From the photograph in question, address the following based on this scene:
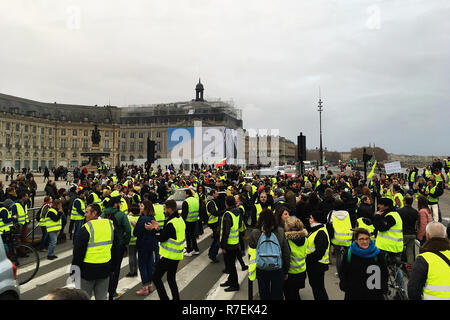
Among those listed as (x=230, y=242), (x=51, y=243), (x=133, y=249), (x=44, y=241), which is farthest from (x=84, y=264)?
(x=44, y=241)

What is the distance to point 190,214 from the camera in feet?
26.7

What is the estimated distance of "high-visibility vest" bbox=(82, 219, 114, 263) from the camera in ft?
14.3

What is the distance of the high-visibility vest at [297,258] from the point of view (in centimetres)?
452

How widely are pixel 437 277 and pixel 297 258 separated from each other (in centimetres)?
183

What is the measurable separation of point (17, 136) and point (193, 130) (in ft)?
158

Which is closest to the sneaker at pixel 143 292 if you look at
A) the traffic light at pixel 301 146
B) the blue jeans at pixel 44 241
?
the blue jeans at pixel 44 241

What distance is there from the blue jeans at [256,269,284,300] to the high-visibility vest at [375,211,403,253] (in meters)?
2.44

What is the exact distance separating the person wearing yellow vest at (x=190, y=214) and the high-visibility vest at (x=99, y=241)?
3350mm

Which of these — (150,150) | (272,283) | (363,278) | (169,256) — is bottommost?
(272,283)

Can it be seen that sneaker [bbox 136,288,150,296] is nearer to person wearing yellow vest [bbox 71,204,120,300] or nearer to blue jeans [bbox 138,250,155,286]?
blue jeans [bbox 138,250,155,286]

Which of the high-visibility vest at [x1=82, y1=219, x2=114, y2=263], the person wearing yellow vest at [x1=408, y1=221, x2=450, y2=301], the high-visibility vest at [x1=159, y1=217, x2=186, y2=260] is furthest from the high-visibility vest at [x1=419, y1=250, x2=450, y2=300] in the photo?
the high-visibility vest at [x1=82, y1=219, x2=114, y2=263]

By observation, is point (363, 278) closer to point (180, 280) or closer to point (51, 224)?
point (180, 280)
